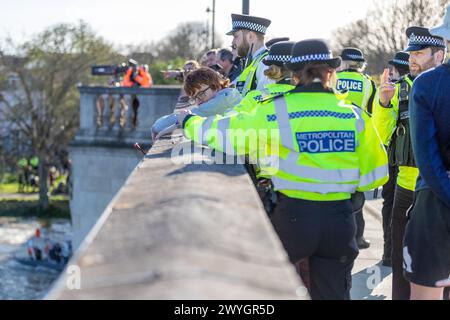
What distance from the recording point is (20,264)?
122 ft

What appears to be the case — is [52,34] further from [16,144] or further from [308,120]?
[308,120]

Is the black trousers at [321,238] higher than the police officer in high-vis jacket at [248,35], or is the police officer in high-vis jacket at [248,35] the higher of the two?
the police officer in high-vis jacket at [248,35]

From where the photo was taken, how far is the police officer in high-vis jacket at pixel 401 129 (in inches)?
225

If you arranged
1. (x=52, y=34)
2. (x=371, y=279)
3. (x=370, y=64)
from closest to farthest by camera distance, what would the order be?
(x=371, y=279) < (x=370, y=64) < (x=52, y=34)

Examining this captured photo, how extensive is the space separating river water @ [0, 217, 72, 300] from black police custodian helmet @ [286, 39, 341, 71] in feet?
72.7

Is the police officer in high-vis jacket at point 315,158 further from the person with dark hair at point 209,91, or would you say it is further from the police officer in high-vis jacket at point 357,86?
the police officer in high-vis jacket at point 357,86

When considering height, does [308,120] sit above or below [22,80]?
above

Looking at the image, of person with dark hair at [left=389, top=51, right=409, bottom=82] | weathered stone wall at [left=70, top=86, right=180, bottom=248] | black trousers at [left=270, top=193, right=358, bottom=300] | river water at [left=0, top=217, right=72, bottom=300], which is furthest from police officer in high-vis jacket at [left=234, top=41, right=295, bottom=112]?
river water at [left=0, top=217, right=72, bottom=300]

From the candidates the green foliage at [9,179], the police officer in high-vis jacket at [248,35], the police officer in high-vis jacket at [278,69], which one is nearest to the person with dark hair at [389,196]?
the police officer in high-vis jacket at [248,35]

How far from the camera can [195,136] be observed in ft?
16.0

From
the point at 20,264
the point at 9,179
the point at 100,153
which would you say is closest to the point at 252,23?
the point at 100,153

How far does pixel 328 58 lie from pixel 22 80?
1830 inches

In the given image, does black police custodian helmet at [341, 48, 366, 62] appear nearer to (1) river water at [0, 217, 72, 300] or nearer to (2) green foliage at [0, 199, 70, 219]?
(1) river water at [0, 217, 72, 300]
